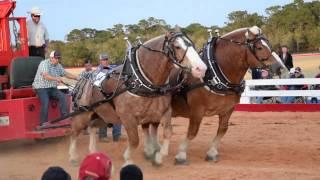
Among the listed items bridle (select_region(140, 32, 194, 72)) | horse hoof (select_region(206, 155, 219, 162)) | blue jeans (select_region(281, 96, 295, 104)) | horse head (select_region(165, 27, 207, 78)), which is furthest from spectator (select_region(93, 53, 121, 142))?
blue jeans (select_region(281, 96, 295, 104))

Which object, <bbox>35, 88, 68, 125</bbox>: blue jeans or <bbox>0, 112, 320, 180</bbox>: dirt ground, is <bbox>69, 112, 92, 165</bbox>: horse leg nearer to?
<bbox>0, 112, 320, 180</bbox>: dirt ground

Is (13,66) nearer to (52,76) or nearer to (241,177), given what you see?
(52,76)

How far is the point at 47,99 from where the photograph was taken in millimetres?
10016

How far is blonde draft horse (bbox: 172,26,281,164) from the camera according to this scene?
27.7 ft

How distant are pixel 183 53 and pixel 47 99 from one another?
3355mm

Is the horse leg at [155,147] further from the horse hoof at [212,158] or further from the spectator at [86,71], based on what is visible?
Result: the spectator at [86,71]

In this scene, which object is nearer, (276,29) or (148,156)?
(148,156)

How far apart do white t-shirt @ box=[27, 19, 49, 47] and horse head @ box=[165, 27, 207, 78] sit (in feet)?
12.4

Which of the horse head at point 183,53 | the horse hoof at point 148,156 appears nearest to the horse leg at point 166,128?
the horse hoof at point 148,156

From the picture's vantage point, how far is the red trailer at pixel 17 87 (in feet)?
32.3

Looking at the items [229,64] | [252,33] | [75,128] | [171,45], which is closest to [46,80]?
[75,128]

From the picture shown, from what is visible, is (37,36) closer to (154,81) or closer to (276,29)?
(154,81)

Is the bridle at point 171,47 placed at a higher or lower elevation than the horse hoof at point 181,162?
higher

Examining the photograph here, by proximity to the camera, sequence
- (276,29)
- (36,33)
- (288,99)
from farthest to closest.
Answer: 1. (276,29)
2. (288,99)
3. (36,33)
